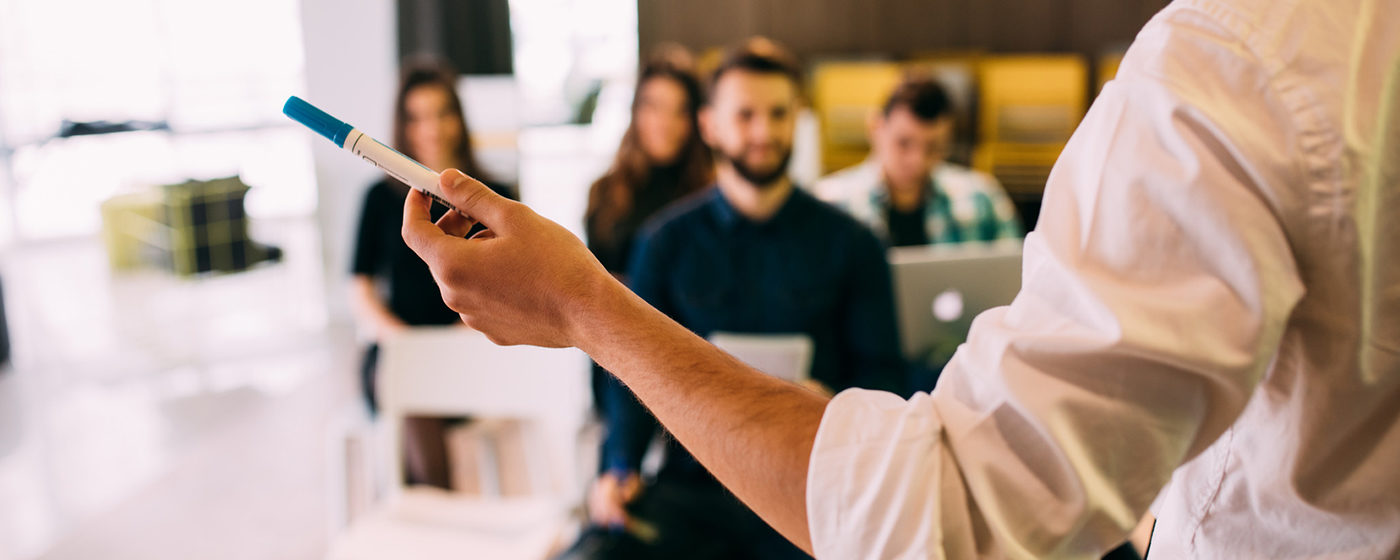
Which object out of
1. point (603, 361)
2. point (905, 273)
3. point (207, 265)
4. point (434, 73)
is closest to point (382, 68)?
point (207, 265)

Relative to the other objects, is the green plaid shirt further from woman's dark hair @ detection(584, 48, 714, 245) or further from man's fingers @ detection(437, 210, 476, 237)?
man's fingers @ detection(437, 210, 476, 237)

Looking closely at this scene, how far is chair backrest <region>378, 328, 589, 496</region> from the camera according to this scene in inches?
95.3

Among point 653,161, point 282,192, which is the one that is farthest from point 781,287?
point 282,192

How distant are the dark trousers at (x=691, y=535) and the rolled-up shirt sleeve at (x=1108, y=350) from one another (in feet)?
4.50

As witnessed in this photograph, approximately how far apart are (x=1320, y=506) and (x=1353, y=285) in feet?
0.53

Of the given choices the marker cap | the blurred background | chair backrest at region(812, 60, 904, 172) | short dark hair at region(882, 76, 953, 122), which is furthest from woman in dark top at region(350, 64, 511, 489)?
chair backrest at region(812, 60, 904, 172)

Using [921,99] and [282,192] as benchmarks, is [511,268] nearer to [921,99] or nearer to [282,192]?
[921,99]

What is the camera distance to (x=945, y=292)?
8.13ft

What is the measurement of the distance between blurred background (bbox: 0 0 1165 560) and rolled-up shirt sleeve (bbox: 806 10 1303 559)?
70.6 inches

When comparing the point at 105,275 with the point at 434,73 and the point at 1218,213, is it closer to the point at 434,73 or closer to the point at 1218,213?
the point at 434,73

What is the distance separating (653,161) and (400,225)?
2.87 feet

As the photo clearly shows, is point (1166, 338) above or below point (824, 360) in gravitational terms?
above

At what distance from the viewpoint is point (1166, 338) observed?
1.73ft

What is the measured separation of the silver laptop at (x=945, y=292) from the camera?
7.97 ft
